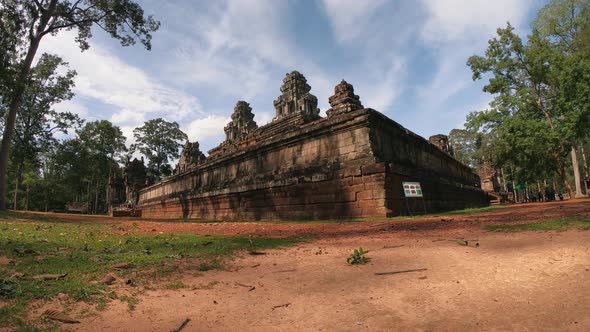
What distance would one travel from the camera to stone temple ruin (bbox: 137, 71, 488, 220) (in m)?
8.58

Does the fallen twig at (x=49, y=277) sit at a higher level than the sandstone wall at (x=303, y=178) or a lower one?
lower

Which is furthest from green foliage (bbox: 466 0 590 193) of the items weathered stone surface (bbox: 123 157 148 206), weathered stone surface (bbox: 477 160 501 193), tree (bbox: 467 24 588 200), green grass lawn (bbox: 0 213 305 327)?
weathered stone surface (bbox: 123 157 148 206)

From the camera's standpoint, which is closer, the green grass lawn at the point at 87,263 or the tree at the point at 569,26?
the green grass lawn at the point at 87,263

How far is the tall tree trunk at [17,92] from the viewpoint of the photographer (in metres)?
13.8

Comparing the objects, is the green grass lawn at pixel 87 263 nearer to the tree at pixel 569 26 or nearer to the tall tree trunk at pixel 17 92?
the tall tree trunk at pixel 17 92

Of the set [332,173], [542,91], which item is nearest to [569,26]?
[542,91]

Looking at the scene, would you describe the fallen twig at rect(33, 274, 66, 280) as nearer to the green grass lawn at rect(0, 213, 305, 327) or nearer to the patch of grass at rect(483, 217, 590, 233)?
the green grass lawn at rect(0, 213, 305, 327)

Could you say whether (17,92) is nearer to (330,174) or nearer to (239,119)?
(330,174)

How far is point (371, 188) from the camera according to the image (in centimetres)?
830

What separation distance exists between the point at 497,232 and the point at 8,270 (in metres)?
6.07

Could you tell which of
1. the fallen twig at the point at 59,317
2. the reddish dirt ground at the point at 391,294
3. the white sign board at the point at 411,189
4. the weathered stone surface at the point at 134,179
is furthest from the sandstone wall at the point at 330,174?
the weathered stone surface at the point at 134,179

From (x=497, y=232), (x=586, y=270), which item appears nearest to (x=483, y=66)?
(x=497, y=232)

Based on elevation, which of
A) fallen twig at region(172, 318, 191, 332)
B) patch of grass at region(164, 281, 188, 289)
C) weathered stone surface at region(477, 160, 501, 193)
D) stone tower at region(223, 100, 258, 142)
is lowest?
fallen twig at region(172, 318, 191, 332)

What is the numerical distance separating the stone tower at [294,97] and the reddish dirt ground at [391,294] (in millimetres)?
21217
